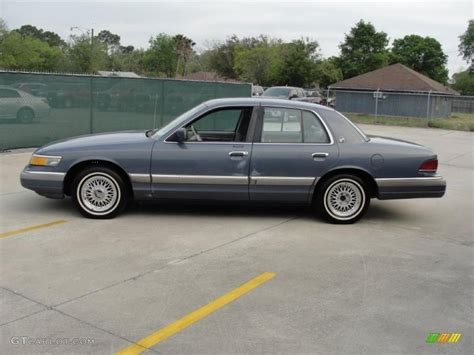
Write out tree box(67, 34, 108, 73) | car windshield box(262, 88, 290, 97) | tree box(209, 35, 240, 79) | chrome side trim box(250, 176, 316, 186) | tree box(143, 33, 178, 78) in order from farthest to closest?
tree box(143, 33, 178, 78), tree box(209, 35, 240, 79), tree box(67, 34, 108, 73), car windshield box(262, 88, 290, 97), chrome side trim box(250, 176, 316, 186)

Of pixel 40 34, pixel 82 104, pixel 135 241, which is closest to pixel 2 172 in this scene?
pixel 82 104

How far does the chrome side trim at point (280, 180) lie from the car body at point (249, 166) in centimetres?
1

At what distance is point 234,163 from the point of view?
6.75 meters

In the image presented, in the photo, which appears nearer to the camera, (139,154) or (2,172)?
(139,154)

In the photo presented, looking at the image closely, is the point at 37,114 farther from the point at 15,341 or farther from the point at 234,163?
the point at 15,341

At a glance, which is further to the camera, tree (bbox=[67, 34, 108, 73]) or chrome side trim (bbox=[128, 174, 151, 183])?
tree (bbox=[67, 34, 108, 73])

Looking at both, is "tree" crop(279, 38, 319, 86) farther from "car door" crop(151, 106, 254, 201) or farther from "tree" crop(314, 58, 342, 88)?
"car door" crop(151, 106, 254, 201)

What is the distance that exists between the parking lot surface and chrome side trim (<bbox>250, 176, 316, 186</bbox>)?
51cm

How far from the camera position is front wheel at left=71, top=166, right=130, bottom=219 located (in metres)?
6.68

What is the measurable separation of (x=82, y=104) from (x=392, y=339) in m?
11.0

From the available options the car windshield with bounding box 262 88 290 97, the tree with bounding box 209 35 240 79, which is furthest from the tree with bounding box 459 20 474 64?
the car windshield with bounding box 262 88 290 97

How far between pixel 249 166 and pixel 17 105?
7176mm

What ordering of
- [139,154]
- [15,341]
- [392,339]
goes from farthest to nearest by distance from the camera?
[139,154] < [392,339] < [15,341]

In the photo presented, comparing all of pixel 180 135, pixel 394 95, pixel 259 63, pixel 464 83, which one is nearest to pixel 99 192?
pixel 180 135
